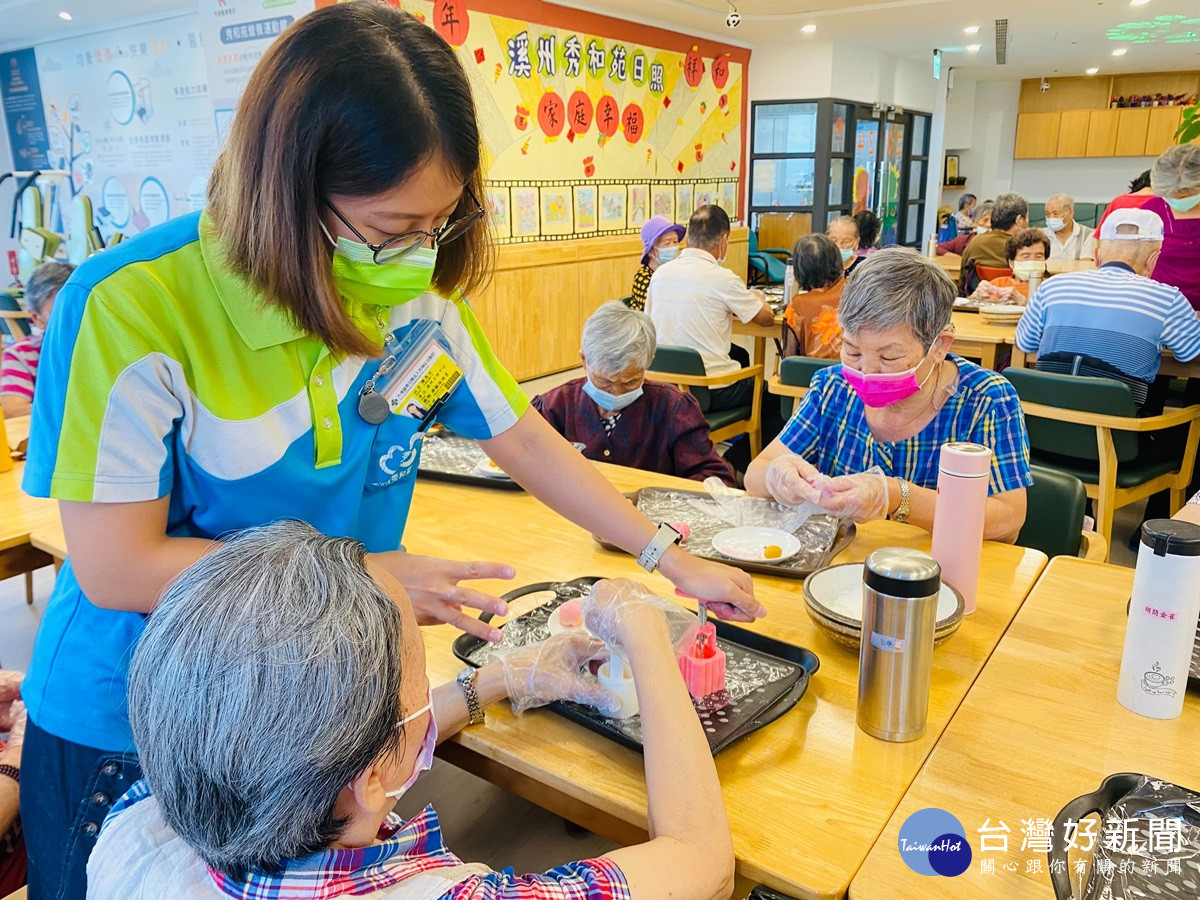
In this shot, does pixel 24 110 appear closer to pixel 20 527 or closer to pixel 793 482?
pixel 20 527

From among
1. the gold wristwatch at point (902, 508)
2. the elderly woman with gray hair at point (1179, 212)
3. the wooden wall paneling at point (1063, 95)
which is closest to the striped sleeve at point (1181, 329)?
the elderly woman with gray hair at point (1179, 212)

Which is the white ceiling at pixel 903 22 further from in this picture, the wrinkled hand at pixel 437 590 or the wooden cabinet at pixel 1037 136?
the wrinkled hand at pixel 437 590

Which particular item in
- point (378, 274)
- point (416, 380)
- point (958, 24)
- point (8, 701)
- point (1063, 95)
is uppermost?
point (958, 24)

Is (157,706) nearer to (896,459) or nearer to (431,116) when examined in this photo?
(431,116)

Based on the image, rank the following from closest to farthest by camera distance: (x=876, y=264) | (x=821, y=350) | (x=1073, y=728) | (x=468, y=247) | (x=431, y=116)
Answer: (x=431, y=116) → (x=1073, y=728) → (x=468, y=247) → (x=876, y=264) → (x=821, y=350)

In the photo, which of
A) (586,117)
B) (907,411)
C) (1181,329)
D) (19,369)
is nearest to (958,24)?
(586,117)

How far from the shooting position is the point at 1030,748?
1014mm

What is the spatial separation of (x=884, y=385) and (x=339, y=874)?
1358mm

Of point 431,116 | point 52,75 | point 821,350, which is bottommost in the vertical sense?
point 821,350

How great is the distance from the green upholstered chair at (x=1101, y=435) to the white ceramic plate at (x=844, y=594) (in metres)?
1.74

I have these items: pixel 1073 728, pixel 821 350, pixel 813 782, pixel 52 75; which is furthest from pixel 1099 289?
pixel 52 75

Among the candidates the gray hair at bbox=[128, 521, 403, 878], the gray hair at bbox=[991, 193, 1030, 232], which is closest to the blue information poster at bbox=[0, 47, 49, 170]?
the gray hair at bbox=[991, 193, 1030, 232]

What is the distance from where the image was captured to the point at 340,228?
958mm

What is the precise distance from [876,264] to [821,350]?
2.25m
